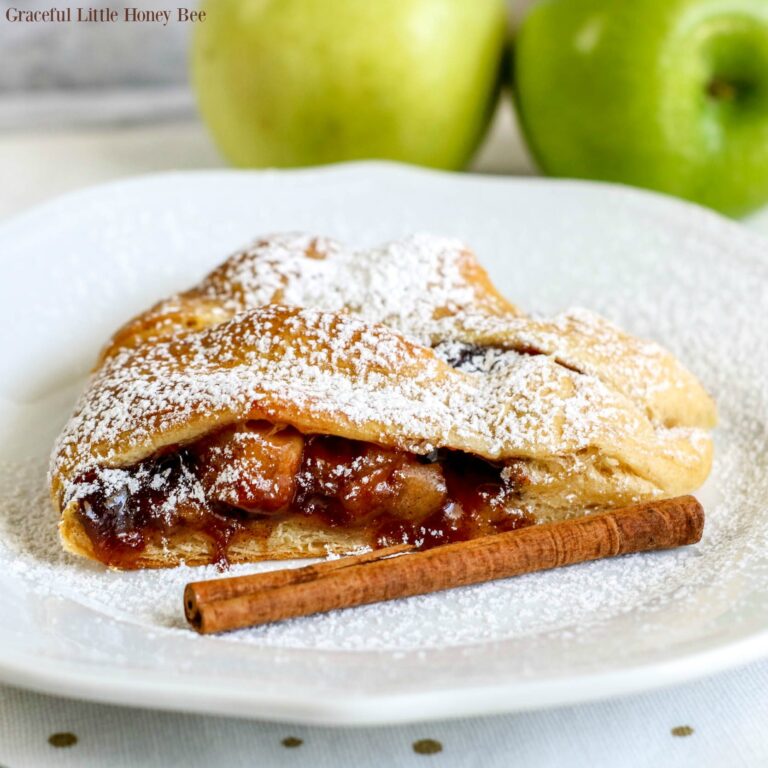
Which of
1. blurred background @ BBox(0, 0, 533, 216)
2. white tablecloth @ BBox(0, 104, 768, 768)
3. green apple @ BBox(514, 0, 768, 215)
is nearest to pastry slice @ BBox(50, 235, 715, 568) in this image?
white tablecloth @ BBox(0, 104, 768, 768)

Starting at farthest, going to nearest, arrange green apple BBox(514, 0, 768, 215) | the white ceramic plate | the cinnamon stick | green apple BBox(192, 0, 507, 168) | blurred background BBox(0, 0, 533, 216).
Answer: blurred background BBox(0, 0, 533, 216) → green apple BBox(192, 0, 507, 168) → green apple BBox(514, 0, 768, 215) → the cinnamon stick → the white ceramic plate

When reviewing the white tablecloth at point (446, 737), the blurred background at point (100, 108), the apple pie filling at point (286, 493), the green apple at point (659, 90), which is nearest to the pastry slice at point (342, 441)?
the apple pie filling at point (286, 493)

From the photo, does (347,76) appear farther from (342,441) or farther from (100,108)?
(342,441)

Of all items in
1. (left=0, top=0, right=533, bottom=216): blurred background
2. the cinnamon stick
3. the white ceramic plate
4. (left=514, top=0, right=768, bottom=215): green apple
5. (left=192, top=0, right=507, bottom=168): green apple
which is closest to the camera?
the white ceramic plate

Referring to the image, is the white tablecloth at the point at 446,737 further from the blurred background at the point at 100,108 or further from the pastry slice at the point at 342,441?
the blurred background at the point at 100,108

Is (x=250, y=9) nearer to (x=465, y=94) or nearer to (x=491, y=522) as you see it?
(x=465, y=94)

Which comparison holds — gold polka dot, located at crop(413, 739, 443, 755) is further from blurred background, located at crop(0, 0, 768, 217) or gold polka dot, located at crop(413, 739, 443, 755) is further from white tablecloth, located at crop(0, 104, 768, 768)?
blurred background, located at crop(0, 0, 768, 217)

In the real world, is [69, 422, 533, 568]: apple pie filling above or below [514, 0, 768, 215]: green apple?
below
